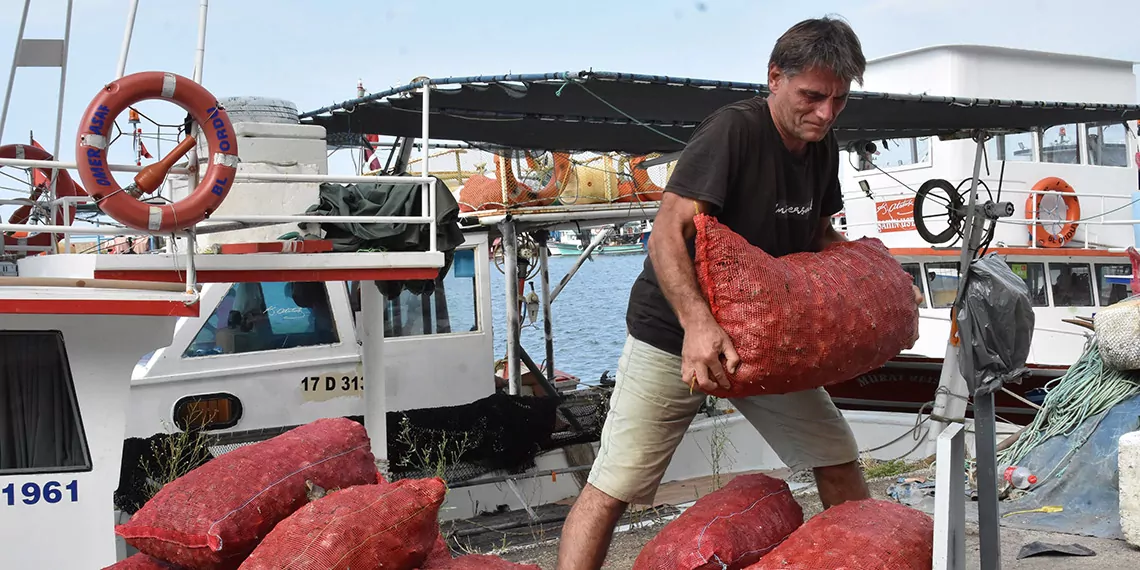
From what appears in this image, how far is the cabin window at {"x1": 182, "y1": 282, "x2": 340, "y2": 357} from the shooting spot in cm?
806

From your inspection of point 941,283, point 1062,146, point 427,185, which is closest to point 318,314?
point 427,185

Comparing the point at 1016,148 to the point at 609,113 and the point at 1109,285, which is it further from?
the point at 609,113

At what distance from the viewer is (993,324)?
3570mm

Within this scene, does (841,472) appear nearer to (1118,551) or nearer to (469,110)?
(1118,551)

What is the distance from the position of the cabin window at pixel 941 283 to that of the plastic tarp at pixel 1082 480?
25.8 feet

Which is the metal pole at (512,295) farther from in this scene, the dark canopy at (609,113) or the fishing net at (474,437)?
the dark canopy at (609,113)

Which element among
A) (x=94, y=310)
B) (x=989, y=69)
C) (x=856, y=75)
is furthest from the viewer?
(x=989, y=69)

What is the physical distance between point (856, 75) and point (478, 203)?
731cm

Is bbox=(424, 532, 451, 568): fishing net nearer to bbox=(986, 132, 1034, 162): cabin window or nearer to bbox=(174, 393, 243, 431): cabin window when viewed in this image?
bbox=(174, 393, 243, 431): cabin window

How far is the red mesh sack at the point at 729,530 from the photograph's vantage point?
10.2ft

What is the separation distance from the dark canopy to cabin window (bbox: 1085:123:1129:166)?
7.39m

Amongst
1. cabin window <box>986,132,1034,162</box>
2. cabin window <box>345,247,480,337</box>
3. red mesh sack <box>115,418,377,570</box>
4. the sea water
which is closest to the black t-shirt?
red mesh sack <box>115,418,377,570</box>

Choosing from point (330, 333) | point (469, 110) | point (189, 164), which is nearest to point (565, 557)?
point (189, 164)

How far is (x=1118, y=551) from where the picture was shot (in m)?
4.88
